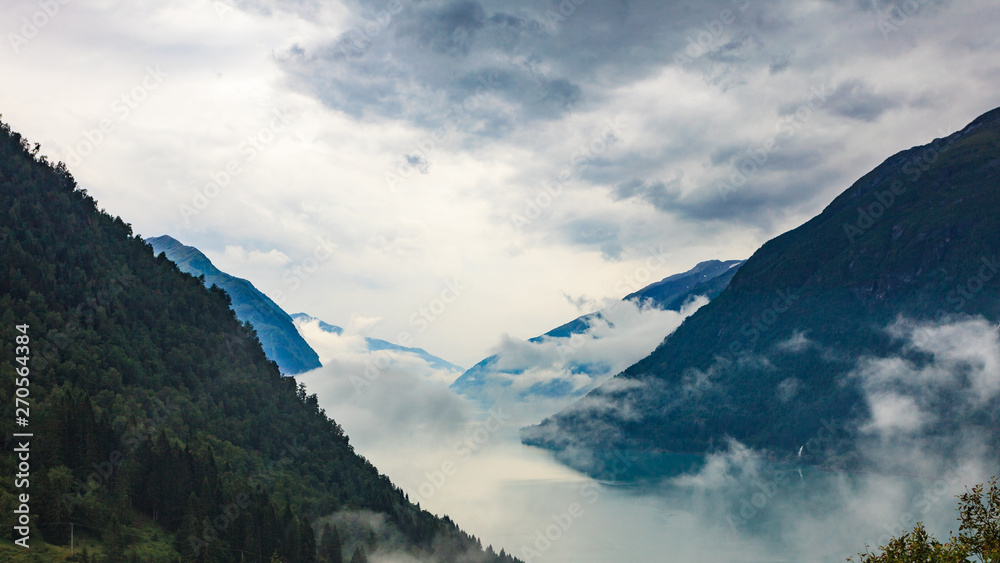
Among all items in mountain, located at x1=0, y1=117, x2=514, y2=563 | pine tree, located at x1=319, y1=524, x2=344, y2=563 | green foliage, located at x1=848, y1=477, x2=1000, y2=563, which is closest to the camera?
green foliage, located at x1=848, y1=477, x2=1000, y2=563

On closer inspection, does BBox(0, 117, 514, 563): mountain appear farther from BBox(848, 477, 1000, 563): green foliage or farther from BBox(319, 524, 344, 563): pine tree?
BBox(848, 477, 1000, 563): green foliage

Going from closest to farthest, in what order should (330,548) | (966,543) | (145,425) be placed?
(966,543), (330,548), (145,425)

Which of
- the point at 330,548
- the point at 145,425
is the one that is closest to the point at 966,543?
the point at 330,548

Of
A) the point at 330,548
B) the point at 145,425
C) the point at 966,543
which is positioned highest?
the point at 145,425

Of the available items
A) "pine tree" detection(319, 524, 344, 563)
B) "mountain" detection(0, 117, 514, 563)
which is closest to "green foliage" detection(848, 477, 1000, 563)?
"mountain" detection(0, 117, 514, 563)

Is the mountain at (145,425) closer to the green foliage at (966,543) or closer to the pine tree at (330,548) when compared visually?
the pine tree at (330,548)

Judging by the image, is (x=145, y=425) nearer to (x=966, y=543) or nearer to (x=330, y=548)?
(x=330, y=548)
